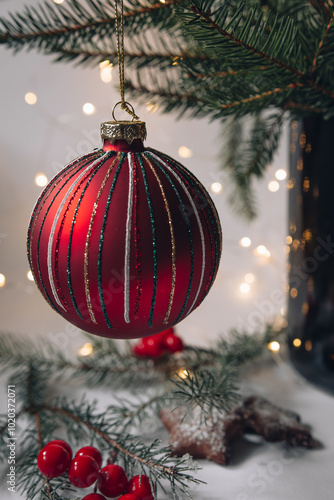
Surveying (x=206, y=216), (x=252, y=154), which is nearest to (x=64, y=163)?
(x=252, y=154)

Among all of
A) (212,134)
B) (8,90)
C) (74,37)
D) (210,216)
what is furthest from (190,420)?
(8,90)

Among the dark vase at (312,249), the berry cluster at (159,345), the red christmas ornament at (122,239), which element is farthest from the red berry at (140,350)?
the red christmas ornament at (122,239)

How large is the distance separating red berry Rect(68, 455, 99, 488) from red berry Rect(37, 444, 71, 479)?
0.04 feet

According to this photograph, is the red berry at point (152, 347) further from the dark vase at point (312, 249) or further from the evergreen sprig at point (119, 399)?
the dark vase at point (312, 249)

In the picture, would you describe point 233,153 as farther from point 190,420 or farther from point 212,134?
point 190,420

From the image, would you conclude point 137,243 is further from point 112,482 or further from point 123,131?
point 112,482

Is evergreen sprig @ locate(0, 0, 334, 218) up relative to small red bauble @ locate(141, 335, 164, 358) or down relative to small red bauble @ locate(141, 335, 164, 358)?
up

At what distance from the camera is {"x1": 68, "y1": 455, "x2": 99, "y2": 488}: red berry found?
20.5 inches

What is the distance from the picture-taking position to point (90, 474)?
522mm

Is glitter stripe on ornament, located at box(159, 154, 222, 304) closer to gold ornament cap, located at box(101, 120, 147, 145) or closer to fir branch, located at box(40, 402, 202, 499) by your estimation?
gold ornament cap, located at box(101, 120, 147, 145)

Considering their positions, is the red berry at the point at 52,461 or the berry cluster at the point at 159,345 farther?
the berry cluster at the point at 159,345

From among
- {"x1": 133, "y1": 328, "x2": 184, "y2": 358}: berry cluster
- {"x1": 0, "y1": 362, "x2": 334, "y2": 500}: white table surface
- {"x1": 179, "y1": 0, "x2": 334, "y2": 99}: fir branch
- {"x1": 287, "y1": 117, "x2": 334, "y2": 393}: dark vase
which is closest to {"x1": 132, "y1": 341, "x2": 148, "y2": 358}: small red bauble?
{"x1": 133, "y1": 328, "x2": 184, "y2": 358}: berry cluster

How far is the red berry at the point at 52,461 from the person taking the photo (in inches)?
20.6

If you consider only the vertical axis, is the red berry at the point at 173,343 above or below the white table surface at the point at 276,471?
above
